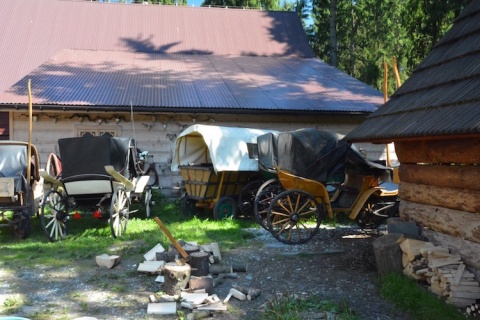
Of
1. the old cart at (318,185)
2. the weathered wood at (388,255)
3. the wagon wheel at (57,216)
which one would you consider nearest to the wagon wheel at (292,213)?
the old cart at (318,185)

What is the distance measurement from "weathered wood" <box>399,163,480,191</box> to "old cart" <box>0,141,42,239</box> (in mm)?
6801

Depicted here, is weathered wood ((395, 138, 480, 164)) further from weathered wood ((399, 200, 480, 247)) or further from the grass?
the grass

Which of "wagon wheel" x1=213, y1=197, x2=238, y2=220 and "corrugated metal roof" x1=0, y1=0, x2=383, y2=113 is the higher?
"corrugated metal roof" x1=0, y1=0, x2=383, y2=113

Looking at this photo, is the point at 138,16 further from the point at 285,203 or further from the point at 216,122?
the point at 285,203

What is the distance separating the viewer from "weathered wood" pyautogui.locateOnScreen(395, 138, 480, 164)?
5191 millimetres

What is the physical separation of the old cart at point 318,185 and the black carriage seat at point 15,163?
457 cm

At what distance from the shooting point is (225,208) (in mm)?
10461

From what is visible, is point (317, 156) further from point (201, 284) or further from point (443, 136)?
point (201, 284)

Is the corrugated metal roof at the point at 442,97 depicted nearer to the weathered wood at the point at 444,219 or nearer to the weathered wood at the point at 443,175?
the weathered wood at the point at 443,175

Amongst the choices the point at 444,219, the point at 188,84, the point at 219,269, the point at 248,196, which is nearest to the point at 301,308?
the point at 219,269

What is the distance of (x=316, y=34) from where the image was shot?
28.3 metres

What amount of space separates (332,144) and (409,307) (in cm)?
412

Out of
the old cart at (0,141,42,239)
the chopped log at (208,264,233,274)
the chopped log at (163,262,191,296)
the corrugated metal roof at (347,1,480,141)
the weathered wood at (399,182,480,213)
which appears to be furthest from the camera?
the old cart at (0,141,42,239)

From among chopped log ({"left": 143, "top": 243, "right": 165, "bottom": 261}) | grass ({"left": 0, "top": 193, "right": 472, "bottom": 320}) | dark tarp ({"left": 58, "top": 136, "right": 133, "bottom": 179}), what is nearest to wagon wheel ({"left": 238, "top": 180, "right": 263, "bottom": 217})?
grass ({"left": 0, "top": 193, "right": 472, "bottom": 320})
